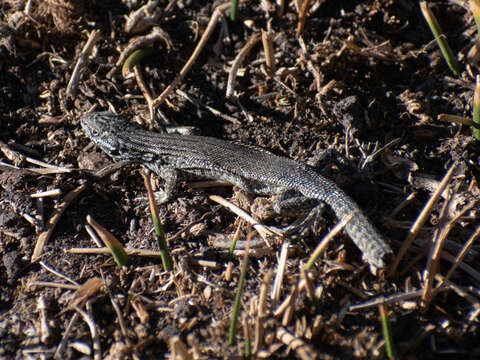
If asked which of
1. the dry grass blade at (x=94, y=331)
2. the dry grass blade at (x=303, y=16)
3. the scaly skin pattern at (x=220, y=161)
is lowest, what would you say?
the dry grass blade at (x=94, y=331)

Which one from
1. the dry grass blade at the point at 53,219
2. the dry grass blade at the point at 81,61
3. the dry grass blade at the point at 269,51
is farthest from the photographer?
the dry grass blade at the point at 81,61

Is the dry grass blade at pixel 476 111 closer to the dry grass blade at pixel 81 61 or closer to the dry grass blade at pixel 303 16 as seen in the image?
the dry grass blade at pixel 303 16

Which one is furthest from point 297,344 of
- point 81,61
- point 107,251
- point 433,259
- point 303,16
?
point 81,61

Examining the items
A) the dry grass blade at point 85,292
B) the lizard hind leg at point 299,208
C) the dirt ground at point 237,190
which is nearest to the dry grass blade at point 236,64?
the dirt ground at point 237,190

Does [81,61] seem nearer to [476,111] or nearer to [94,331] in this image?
[94,331]

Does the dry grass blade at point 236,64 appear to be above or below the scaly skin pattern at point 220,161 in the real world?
above

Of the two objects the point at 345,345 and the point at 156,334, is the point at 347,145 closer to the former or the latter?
the point at 345,345

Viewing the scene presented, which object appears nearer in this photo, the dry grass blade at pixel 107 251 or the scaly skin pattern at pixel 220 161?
the dry grass blade at pixel 107 251

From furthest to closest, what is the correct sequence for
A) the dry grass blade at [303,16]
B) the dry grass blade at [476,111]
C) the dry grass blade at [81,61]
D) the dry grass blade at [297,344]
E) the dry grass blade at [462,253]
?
the dry grass blade at [81,61] < the dry grass blade at [303,16] < the dry grass blade at [476,111] < the dry grass blade at [462,253] < the dry grass blade at [297,344]

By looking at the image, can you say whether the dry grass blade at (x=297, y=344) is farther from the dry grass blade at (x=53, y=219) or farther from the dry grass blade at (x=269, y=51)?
the dry grass blade at (x=269, y=51)
